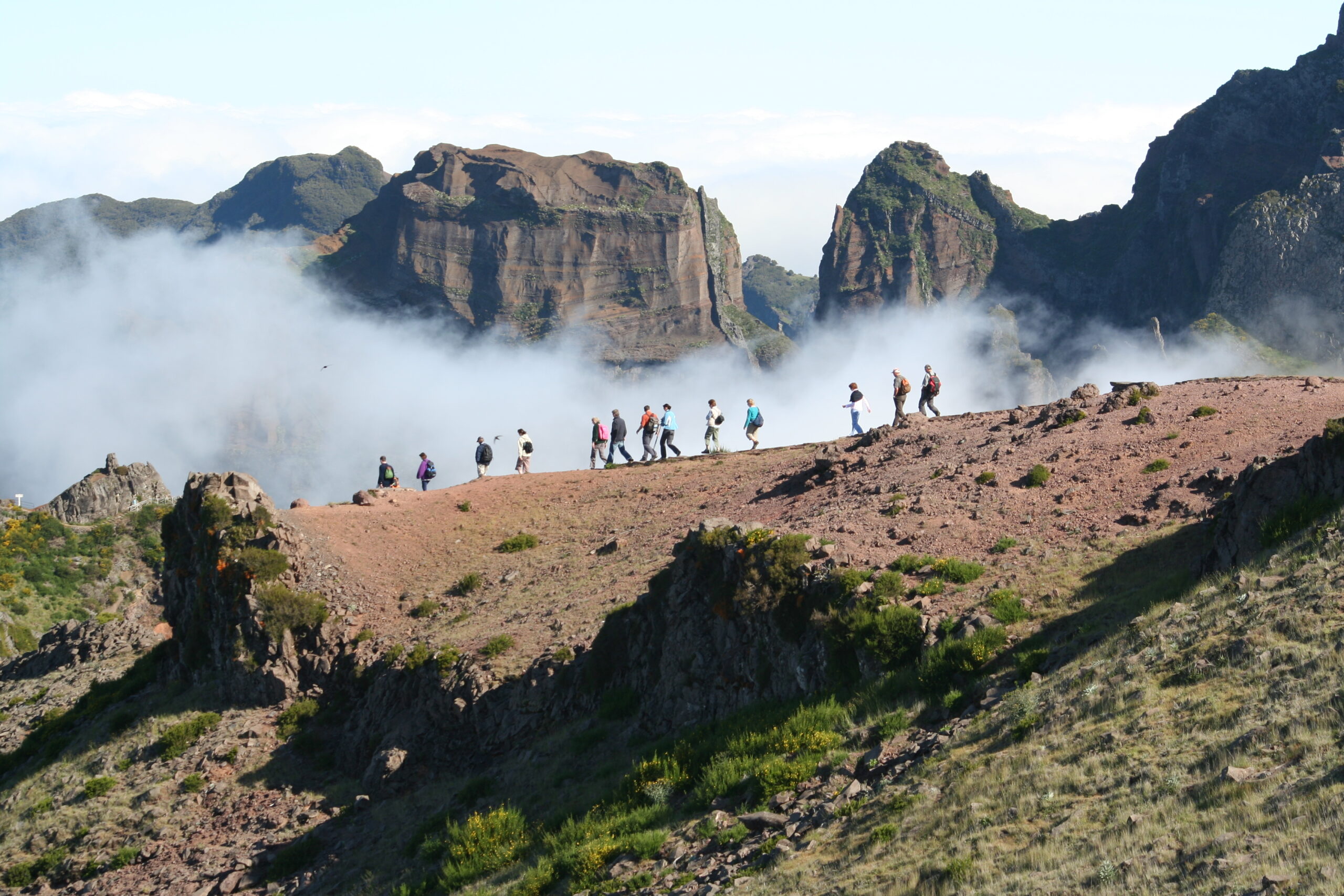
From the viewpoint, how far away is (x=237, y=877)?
25.7 metres

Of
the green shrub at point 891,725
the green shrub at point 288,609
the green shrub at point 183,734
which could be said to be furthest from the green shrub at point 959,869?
the green shrub at point 183,734

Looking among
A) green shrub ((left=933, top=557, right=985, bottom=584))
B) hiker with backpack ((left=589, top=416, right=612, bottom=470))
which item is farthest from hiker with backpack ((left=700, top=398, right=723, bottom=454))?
green shrub ((left=933, top=557, right=985, bottom=584))

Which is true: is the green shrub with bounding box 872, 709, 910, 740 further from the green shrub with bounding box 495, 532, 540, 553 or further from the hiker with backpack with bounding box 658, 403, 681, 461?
the hiker with backpack with bounding box 658, 403, 681, 461

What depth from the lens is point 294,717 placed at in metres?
32.1

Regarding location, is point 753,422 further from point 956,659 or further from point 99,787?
point 956,659

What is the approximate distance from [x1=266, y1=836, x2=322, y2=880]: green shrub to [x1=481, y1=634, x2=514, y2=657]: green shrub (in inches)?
231

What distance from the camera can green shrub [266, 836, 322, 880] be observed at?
2545 centimetres

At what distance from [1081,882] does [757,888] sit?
14.7 ft

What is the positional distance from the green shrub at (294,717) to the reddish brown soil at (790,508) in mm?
2792

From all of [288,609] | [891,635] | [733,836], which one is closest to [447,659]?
[288,609]

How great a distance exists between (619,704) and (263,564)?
14133mm

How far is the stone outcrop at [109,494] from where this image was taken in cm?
8494

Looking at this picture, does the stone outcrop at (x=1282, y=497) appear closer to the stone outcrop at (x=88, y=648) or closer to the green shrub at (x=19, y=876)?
the green shrub at (x=19, y=876)

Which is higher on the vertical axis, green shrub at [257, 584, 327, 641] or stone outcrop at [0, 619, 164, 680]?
green shrub at [257, 584, 327, 641]
